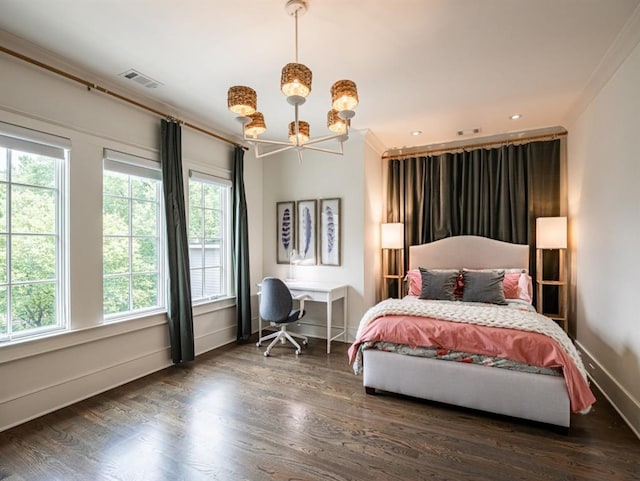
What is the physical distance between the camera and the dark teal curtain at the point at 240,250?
4297 millimetres

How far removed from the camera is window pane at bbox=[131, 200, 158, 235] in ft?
10.6

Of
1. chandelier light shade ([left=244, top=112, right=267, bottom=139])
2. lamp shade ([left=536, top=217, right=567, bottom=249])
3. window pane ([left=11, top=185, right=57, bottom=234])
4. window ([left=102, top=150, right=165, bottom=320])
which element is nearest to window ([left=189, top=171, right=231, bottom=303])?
window ([left=102, top=150, right=165, bottom=320])

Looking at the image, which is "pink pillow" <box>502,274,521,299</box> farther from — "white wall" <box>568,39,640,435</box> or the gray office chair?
the gray office chair

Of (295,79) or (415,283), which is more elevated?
(295,79)

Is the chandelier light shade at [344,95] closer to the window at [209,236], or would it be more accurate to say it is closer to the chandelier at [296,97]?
the chandelier at [296,97]

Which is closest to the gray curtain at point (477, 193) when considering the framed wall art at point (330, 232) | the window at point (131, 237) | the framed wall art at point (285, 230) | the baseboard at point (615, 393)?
the framed wall art at point (330, 232)

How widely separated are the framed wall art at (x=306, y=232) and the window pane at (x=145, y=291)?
1.94 meters

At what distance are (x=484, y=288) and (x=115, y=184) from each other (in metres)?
3.85

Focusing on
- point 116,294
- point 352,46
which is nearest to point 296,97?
point 352,46

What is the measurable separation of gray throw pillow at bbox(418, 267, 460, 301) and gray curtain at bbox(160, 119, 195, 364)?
2.62 metres

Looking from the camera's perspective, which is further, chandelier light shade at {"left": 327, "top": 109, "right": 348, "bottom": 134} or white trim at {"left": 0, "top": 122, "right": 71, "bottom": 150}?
chandelier light shade at {"left": 327, "top": 109, "right": 348, "bottom": 134}

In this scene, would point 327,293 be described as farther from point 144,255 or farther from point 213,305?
point 144,255

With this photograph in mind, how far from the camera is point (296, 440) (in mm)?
2158

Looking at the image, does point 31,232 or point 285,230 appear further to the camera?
point 285,230
